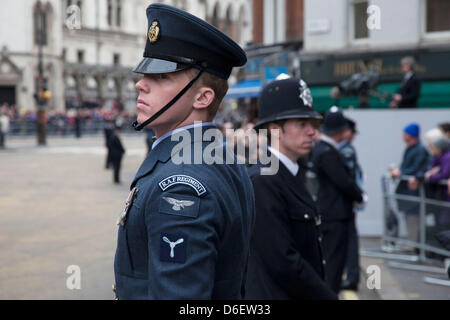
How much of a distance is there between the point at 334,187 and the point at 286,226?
9.96 ft

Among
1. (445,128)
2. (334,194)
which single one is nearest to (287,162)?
(334,194)

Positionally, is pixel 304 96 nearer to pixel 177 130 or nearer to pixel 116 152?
pixel 177 130

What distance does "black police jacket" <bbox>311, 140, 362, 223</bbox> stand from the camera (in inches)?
234

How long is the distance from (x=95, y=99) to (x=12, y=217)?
4789 cm

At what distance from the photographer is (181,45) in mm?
1929

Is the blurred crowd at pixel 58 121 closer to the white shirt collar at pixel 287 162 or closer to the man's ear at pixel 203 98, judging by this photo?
the white shirt collar at pixel 287 162

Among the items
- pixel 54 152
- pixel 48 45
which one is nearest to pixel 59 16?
pixel 48 45

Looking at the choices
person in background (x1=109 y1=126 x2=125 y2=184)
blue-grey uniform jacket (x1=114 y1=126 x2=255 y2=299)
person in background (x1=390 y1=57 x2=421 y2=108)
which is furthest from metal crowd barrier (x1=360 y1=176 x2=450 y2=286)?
person in background (x1=109 y1=126 x2=125 y2=184)

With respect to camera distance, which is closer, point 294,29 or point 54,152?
point 294,29

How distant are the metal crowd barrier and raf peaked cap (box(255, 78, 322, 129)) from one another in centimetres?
422

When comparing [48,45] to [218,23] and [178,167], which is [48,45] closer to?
[218,23]

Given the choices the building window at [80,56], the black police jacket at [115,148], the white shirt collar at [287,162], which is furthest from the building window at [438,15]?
the building window at [80,56]

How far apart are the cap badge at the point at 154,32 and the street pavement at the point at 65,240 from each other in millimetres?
4620
